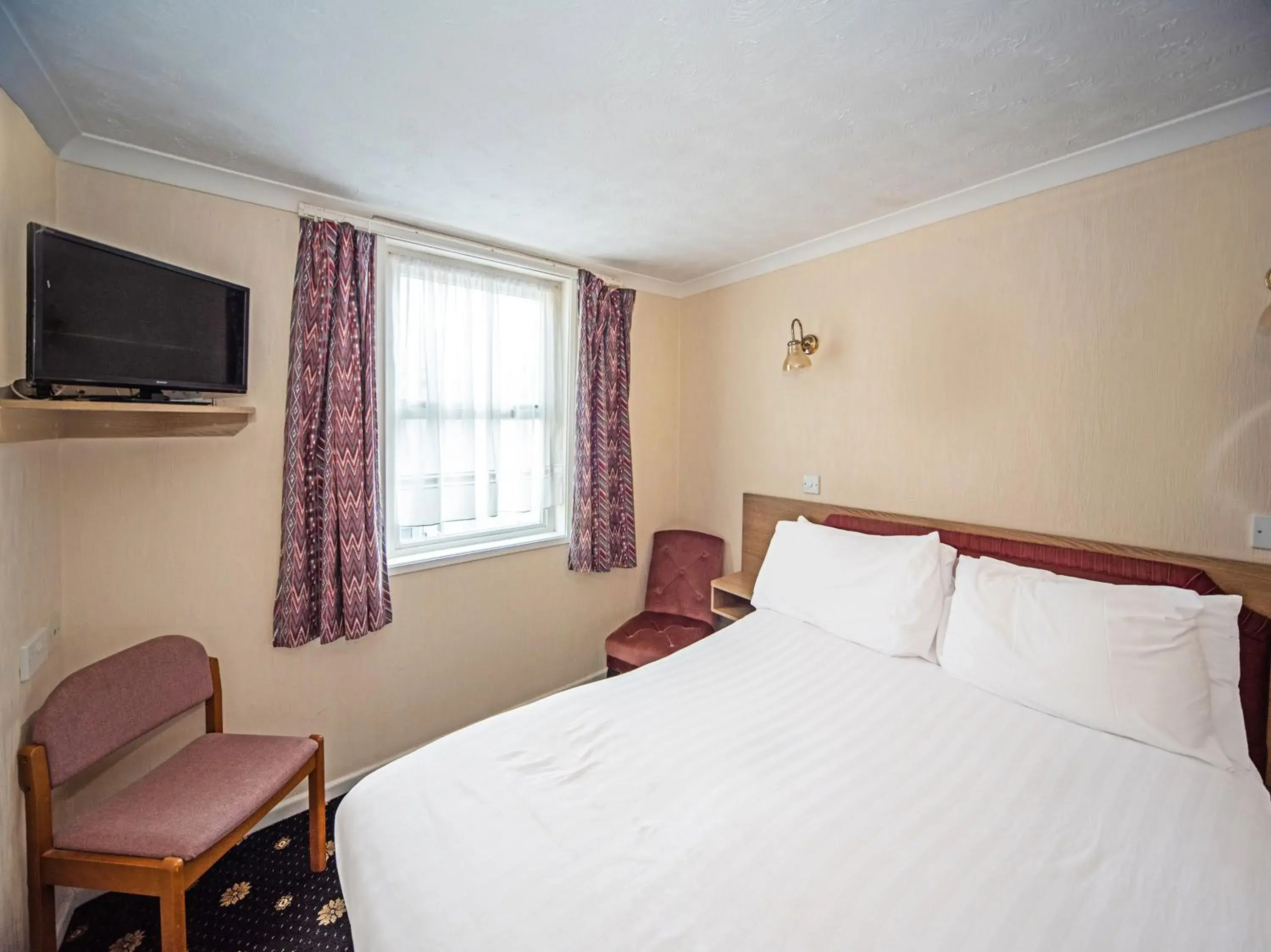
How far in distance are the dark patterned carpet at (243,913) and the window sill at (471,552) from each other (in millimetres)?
989

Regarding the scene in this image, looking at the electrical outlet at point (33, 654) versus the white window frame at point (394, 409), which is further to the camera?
the white window frame at point (394, 409)

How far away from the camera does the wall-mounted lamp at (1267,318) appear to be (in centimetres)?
135

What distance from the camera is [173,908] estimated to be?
127 centimetres

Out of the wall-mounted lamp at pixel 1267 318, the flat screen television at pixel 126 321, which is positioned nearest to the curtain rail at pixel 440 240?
the flat screen television at pixel 126 321

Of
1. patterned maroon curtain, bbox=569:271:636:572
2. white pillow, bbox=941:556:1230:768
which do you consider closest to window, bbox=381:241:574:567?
patterned maroon curtain, bbox=569:271:636:572

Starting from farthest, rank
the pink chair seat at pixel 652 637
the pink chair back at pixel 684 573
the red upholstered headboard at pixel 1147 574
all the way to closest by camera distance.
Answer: the pink chair back at pixel 684 573 → the pink chair seat at pixel 652 637 → the red upholstered headboard at pixel 1147 574

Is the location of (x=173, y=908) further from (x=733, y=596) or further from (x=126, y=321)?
(x=733, y=596)

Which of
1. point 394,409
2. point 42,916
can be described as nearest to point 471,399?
point 394,409

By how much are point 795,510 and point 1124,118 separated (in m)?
1.82

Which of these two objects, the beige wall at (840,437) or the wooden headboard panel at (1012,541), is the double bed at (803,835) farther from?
the beige wall at (840,437)

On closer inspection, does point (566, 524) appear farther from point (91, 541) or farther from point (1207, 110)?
point (1207, 110)

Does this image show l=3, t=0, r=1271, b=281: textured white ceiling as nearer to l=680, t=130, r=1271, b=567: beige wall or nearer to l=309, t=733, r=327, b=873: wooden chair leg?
l=680, t=130, r=1271, b=567: beige wall

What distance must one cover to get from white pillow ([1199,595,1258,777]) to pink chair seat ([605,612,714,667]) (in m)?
1.77

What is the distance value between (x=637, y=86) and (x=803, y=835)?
1873 mm
